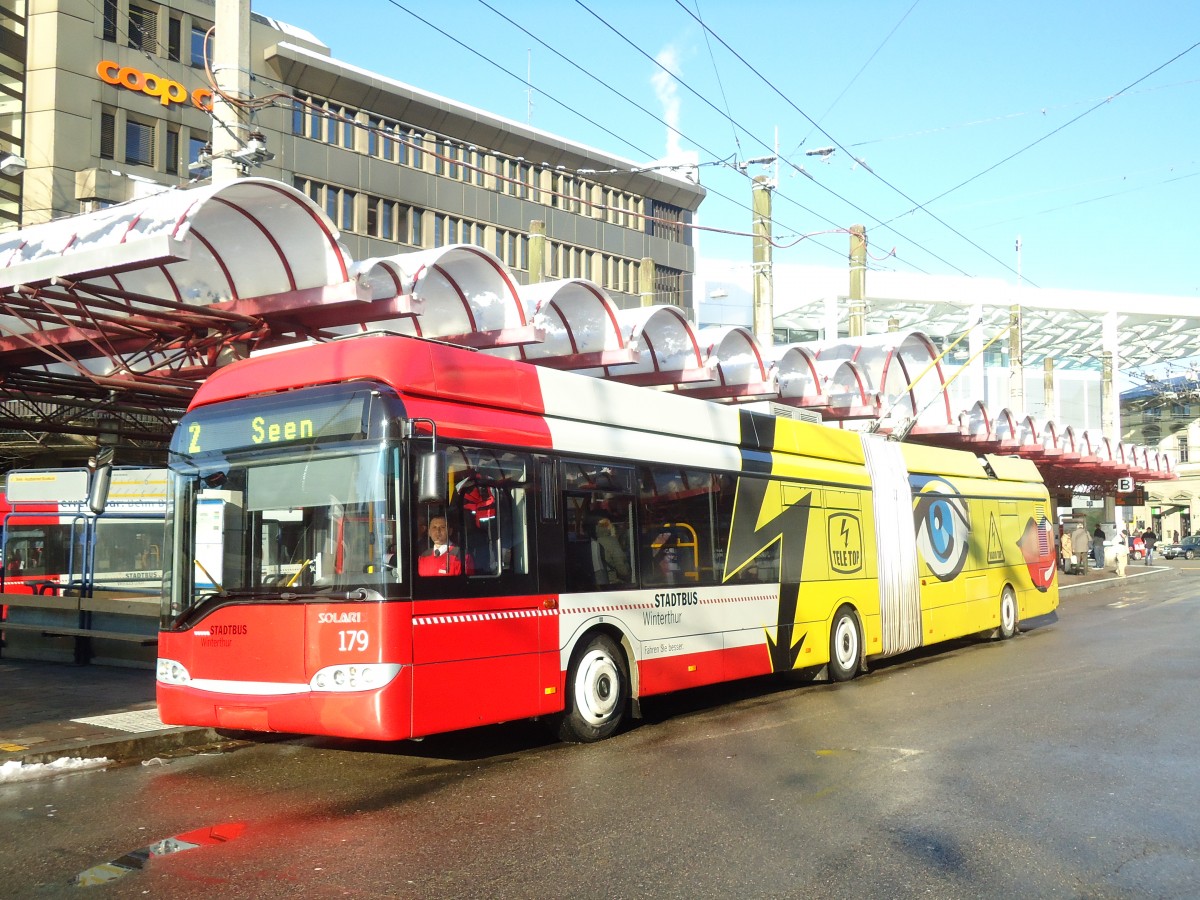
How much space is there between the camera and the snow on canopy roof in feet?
35.7

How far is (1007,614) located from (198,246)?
540 inches

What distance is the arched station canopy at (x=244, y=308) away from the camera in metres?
11.8

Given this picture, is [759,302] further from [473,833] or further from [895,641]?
[473,833]

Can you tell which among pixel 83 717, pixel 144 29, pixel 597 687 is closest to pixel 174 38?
pixel 144 29

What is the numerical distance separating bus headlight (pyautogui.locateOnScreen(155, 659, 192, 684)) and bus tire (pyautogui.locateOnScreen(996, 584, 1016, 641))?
14053 millimetres

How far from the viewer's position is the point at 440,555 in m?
8.38

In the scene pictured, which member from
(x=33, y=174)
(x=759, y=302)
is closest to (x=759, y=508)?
(x=759, y=302)

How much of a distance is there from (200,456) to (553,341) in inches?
322

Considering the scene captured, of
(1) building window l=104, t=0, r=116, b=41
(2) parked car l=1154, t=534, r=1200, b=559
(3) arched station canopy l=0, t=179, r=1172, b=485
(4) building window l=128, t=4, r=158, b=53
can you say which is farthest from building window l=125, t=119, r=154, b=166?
(2) parked car l=1154, t=534, r=1200, b=559

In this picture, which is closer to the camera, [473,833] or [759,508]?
[473,833]

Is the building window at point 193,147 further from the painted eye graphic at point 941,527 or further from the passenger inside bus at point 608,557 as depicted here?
the passenger inside bus at point 608,557

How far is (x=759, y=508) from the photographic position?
1250 centimetres

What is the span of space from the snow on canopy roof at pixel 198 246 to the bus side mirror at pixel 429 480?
3944 mm

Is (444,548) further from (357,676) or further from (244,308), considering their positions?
(244,308)
